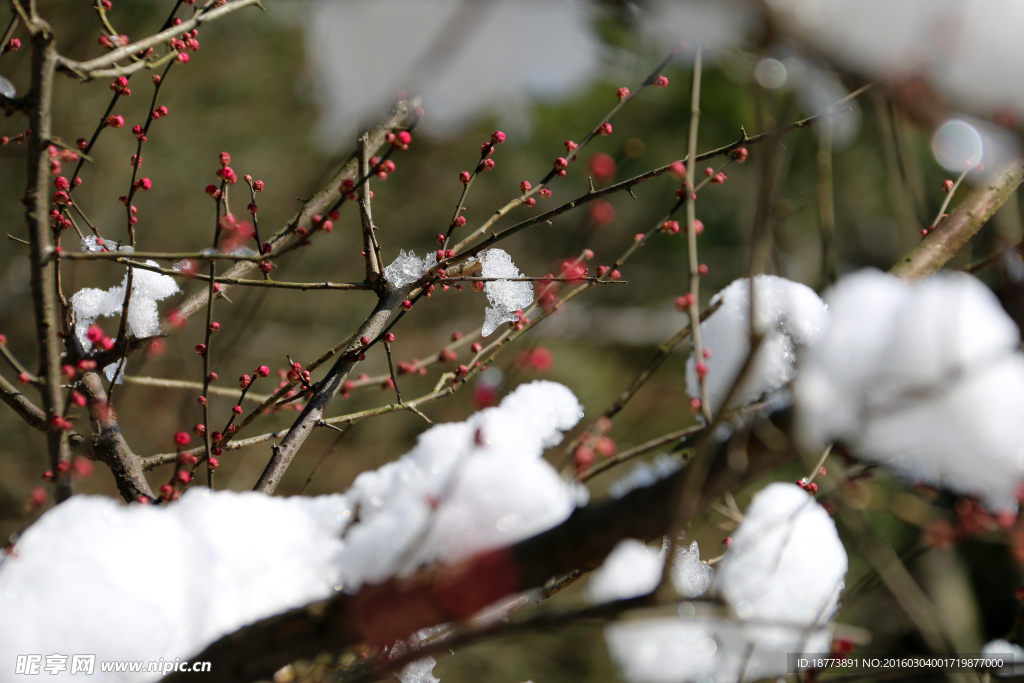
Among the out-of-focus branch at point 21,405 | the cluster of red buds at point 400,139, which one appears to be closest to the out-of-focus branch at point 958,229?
the cluster of red buds at point 400,139

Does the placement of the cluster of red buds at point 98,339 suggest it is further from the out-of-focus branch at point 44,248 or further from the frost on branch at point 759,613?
the frost on branch at point 759,613

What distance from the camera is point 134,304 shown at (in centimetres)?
94

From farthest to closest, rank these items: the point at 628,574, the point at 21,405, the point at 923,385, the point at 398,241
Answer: the point at 398,241, the point at 21,405, the point at 628,574, the point at 923,385

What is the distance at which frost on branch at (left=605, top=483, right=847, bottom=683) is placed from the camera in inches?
25.6

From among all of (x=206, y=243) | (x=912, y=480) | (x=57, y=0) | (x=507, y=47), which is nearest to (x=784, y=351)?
(x=912, y=480)

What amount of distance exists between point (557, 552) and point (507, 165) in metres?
5.75

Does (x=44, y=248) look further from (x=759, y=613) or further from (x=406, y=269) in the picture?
(x=759, y=613)

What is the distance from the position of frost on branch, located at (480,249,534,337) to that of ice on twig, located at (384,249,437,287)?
3.7 inches

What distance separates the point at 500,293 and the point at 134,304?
0.56 meters

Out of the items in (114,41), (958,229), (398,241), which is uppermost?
(398,241)

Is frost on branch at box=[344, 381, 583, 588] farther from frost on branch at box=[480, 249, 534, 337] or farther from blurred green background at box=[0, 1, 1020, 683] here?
frost on branch at box=[480, 249, 534, 337]

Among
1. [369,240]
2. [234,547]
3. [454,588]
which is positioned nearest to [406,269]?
[369,240]

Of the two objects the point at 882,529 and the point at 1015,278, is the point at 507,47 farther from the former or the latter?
the point at 882,529

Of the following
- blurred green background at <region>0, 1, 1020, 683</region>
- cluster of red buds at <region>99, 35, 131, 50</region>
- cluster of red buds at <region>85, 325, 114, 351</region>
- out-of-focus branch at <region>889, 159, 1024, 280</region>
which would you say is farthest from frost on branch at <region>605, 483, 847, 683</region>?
cluster of red buds at <region>99, 35, 131, 50</region>
